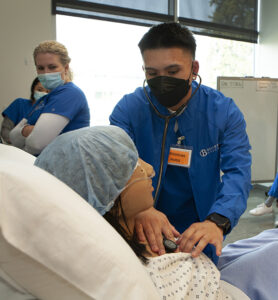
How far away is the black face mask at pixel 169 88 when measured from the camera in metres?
1.29

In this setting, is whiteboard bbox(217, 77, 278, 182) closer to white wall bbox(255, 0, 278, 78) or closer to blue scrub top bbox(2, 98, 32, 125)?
white wall bbox(255, 0, 278, 78)

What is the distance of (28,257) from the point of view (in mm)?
511

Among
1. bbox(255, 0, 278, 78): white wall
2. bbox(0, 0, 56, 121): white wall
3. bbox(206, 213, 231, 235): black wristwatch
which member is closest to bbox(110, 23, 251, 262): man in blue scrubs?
bbox(206, 213, 231, 235): black wristwatch

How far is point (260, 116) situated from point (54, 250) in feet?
14.3

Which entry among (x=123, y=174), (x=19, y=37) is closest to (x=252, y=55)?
(x=19, y=37)

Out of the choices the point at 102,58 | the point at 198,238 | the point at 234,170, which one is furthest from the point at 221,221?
the point at 102,58

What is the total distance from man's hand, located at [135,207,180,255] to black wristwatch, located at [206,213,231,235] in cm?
14

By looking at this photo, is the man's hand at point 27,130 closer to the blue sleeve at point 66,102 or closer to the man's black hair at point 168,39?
the blue sleeve at point 66,102

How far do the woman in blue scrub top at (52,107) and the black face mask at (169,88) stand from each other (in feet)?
2.02

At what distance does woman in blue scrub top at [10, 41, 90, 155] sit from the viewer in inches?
66.7

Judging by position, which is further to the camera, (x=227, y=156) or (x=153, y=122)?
(x=153, y=122)

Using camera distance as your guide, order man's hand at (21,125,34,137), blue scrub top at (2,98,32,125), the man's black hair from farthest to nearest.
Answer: blue scrub top at (2,98,32,125)
man's hand at (21,125,34,137)
the man's black hair

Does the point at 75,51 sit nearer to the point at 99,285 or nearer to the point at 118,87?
the point at 118,87

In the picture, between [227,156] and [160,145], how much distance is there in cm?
30
